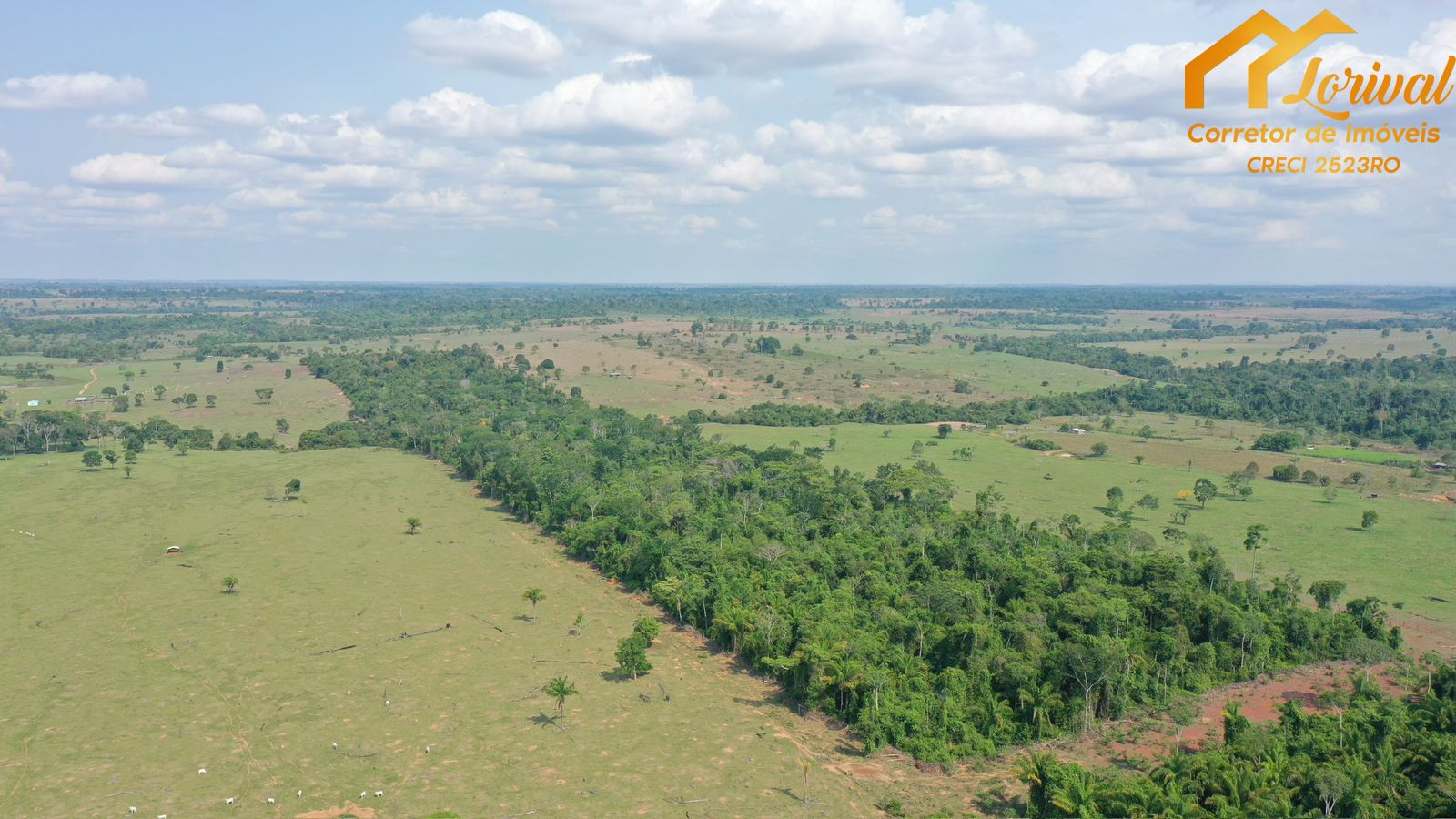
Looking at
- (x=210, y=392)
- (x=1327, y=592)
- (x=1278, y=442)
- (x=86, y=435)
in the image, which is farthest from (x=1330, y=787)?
(x=210, y=392)

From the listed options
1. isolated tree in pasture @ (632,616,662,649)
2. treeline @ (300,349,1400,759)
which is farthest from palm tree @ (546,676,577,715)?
treeline @ (300,349,1400,759)

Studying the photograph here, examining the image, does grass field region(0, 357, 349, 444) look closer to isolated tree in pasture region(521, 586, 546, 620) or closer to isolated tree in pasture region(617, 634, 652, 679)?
isolated tree in pasture region(521, 586, 546, 620)

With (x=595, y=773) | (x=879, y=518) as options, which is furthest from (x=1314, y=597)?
(x=595, y=773)

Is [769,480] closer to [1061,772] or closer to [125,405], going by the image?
[1061,772]

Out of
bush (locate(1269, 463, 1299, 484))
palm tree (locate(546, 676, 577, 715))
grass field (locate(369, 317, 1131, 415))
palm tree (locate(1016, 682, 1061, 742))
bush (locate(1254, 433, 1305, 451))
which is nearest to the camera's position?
palm tree (locate(1016, 682, 1061, 742))

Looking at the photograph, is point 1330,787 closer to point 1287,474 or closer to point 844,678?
point 844,678

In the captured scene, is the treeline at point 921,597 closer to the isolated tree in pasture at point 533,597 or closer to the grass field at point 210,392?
the isolated tree in pasture at point 533,597
